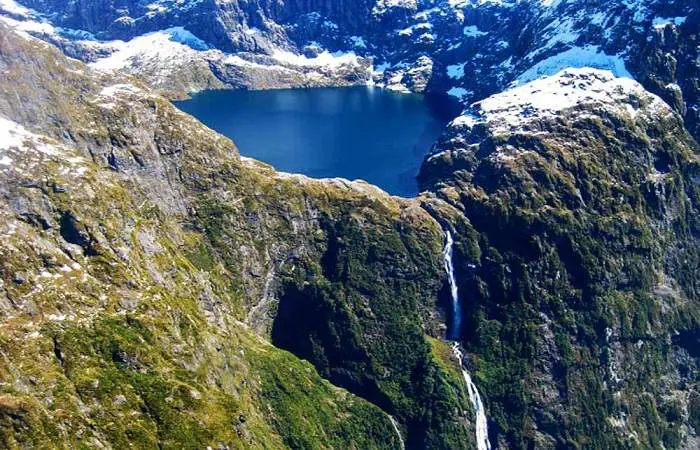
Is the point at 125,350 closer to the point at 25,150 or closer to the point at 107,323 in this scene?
the point at 107,323

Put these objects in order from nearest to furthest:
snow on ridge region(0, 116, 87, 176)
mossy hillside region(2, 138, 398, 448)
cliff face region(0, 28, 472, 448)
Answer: mossy hillside region(2, 138, 398, 448)
cliff face region(0, 28, 472, 448)
snow on ridge region(0, 116, 87, 176)

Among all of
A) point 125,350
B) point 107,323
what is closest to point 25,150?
point 107,323

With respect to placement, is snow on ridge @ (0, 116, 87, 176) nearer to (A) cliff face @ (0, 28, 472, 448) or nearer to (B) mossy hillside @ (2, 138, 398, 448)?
(A) cliff face @ (0, 28, 472, 448)

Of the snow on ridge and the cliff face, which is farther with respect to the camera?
the snow on ridge

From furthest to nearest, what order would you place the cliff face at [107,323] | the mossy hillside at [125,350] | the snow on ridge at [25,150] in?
the snow on ridge at [25,150] → the cliff face at [107,323] → the mossy hillside at [125,350]

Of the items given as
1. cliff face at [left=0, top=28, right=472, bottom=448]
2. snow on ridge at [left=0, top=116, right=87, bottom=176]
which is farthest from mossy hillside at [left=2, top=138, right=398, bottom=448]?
snow on ridge at [left=0, top=116, right=87, bottom=176]

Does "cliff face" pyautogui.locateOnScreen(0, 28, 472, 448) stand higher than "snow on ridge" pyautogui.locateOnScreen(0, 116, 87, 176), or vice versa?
"snow on ridge" pyautogui.locateOnScreen(0, 116, 87, 176)

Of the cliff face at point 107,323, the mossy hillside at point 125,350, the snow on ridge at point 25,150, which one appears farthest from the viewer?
the snow on ridge at point 25,150

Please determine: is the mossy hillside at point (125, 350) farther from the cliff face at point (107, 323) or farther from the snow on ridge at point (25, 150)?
the snow on ridge at point (25, 150)

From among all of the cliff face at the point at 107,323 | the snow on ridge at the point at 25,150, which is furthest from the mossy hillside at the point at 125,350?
the snow on ridge at the point at 25,150

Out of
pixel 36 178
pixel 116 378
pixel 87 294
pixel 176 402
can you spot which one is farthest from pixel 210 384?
pixel 36 178

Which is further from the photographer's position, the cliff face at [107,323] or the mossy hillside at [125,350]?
the cliff face at [107,323]

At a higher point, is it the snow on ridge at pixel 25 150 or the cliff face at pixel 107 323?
the snow on ridge at pixel 25 150

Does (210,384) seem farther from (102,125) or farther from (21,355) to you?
(102,125)
